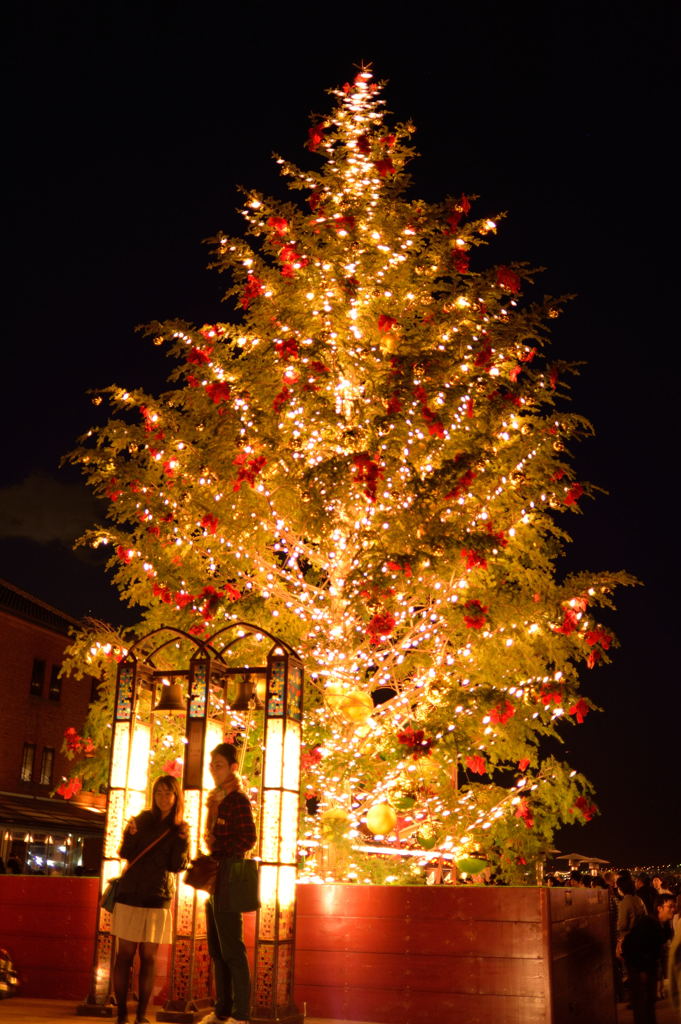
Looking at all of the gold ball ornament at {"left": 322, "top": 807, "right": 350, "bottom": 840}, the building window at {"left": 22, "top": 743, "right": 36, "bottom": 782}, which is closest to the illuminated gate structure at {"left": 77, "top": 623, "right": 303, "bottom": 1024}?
the gold ball ornament at {"left": 322, "top": 807, "right": 350, "bottom": 840}

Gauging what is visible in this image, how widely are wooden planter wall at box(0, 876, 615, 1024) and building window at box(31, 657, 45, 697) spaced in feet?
95.6

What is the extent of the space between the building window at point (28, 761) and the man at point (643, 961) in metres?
29.9

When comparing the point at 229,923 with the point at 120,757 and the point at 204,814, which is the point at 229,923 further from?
the point at 120,757

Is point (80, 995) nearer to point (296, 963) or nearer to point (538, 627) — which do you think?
point (296, 963)

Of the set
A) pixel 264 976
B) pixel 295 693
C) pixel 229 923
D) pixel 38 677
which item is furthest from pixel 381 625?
pixel 38 677

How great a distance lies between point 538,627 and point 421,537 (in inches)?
71.6

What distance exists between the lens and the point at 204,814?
8898 mm

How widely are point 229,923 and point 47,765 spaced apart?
32.4m

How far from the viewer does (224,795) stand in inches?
307

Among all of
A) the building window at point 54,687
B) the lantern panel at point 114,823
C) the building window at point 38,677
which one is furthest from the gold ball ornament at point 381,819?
the building window at point 54,687

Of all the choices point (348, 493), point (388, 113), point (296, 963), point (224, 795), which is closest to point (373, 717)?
point (348, 493)

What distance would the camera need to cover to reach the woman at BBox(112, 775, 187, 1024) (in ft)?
24.7

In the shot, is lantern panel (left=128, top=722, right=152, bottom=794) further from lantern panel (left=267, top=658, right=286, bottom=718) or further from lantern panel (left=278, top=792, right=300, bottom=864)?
lantern panel (left=278, top=792, right=300, bottom=864)

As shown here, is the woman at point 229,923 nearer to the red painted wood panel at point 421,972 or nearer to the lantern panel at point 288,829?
the lantern panel at point 288,829
